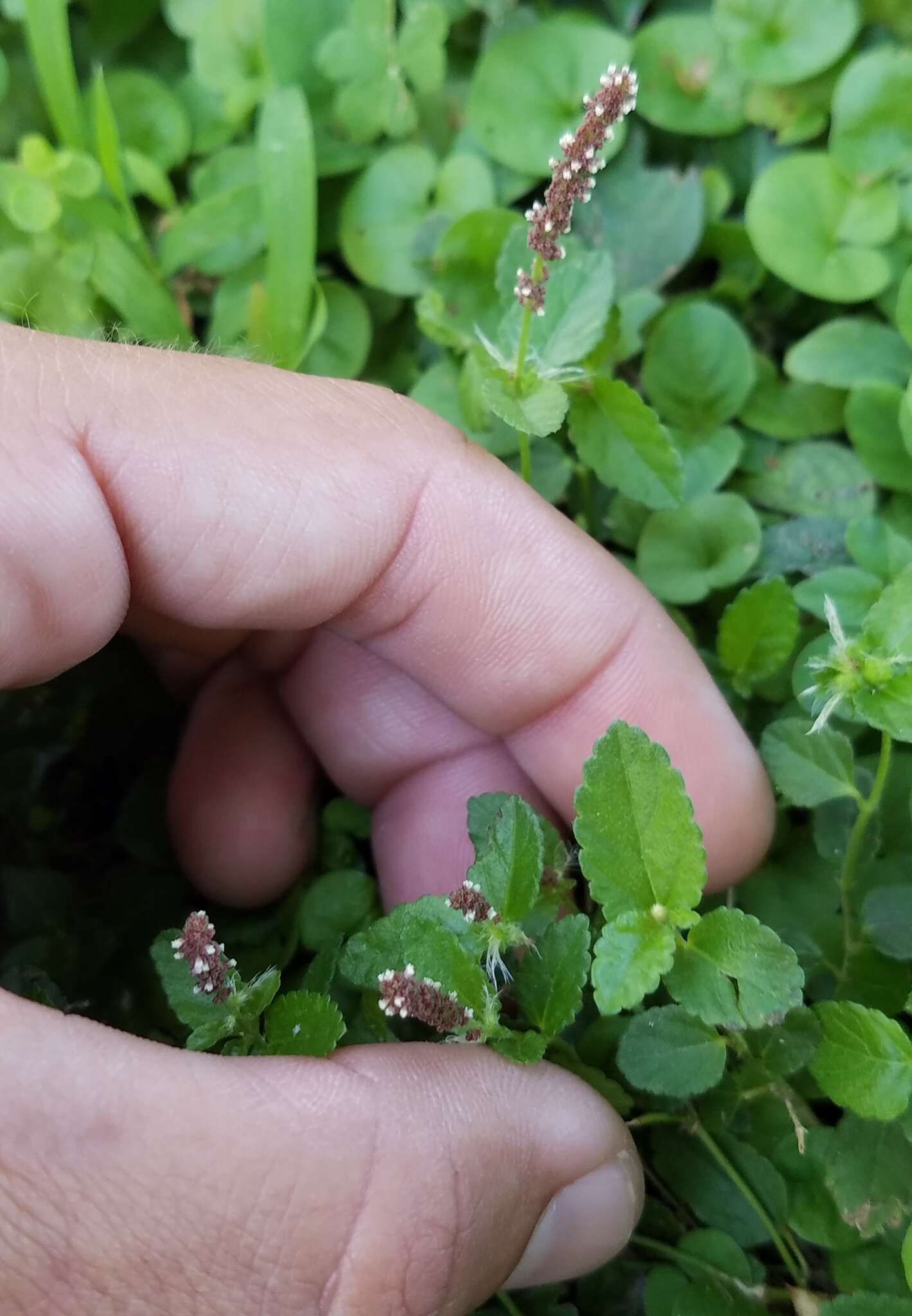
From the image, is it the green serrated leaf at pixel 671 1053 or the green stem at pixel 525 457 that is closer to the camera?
the green serrated leaf at pixel 671 1053

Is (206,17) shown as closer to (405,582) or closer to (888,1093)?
(405,582)

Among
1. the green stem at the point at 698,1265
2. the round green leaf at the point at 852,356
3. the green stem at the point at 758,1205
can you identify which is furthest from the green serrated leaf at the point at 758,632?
the green stem at the point at 698,1265

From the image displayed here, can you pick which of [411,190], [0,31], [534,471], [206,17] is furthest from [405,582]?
[0,31]

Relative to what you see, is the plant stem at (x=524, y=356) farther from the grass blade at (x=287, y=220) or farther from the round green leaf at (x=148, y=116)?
the round green leaf at (x=148, y=116)

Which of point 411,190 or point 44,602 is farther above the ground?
point 411,190

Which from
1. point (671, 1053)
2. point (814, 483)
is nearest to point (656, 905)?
point (671, 1053)

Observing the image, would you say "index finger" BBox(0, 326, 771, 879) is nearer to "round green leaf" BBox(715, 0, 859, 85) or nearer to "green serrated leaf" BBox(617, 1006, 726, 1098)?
"green serrated leaf" BBox(617, 1006, 726, 1098)
